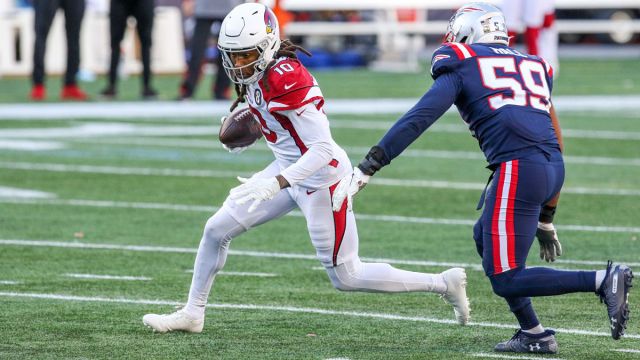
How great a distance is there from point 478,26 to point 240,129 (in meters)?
1.21

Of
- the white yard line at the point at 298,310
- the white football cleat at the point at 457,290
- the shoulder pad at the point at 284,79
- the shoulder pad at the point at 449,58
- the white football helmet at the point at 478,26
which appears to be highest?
the white football helmet at the point at 478,26

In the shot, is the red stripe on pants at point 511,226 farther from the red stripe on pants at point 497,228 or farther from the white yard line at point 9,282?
the white yard line at point 9,282

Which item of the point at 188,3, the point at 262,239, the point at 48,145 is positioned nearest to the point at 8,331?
the point at 262,239

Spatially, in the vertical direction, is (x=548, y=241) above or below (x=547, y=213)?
below

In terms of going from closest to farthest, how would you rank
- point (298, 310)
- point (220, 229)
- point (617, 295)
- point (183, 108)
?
point (617, 295) → point (220, 229) → point (298, 310) → point (183, 108)

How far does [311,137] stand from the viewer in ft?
20.4

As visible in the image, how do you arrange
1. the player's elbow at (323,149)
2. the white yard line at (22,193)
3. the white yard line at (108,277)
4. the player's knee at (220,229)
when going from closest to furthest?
the player's elbow at (323,149), the player's knee at (220,229), the white yard line at (108,277), the white yard line at (22,193)

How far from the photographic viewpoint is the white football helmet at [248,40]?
20.6 ft

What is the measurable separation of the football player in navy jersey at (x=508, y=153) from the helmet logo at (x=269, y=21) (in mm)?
799

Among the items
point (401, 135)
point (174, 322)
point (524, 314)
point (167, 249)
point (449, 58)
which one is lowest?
point (167, 249)

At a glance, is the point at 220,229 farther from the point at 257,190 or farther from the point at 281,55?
the point at 281,55

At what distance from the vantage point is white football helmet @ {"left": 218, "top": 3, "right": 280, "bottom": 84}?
6277mm

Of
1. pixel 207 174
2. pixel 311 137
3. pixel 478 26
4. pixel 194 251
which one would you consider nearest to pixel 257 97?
pixel 311 137

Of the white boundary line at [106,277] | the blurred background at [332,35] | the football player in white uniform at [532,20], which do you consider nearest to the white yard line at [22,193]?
the white boundary line at [106,277]
